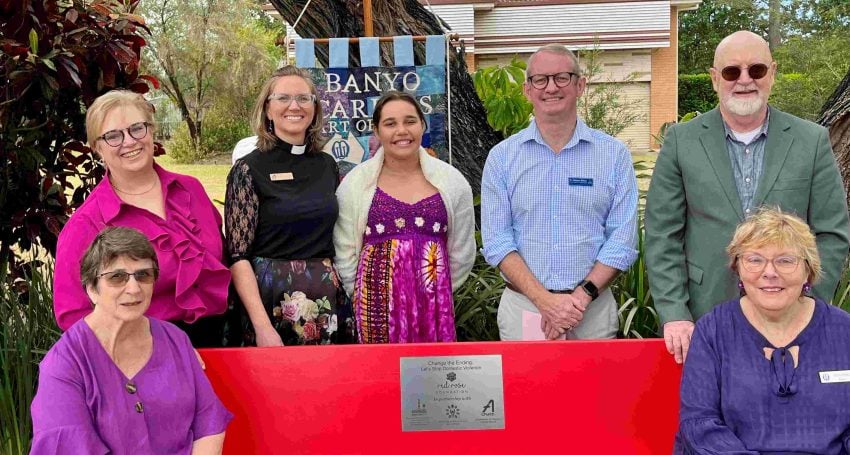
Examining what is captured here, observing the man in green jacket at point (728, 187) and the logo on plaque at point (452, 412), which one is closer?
the man in green jacket at point (728, 187)

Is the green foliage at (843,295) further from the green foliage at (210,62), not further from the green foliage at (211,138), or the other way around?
the green foliage at (210,62)

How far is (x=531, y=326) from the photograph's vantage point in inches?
145

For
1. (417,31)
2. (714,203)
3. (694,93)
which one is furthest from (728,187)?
(694,93)

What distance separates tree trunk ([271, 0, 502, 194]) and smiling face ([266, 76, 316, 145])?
8.95 ft

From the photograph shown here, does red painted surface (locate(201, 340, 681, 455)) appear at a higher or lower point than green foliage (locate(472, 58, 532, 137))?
lower

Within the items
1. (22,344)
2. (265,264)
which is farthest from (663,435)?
(22,344)

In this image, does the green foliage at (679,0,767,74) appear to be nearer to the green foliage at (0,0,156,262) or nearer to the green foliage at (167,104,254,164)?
the green foliage at (167,104,254,164)

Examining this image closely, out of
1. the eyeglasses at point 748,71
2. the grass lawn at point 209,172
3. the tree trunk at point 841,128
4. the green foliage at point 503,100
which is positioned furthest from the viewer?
the grass lawn at point 209,172

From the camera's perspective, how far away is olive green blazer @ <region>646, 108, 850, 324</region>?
317cm

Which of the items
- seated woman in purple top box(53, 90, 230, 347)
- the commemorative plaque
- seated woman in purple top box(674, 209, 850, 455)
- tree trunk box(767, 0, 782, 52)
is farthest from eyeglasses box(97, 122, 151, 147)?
tree trunk box(767, 0, 782, 52)

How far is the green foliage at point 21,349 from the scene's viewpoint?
3.72 meters

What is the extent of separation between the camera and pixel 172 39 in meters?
33.3

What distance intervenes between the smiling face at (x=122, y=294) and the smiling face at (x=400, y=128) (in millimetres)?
1285

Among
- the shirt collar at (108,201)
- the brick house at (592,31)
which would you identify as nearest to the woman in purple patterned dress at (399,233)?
the shirt collar at (108,201)
